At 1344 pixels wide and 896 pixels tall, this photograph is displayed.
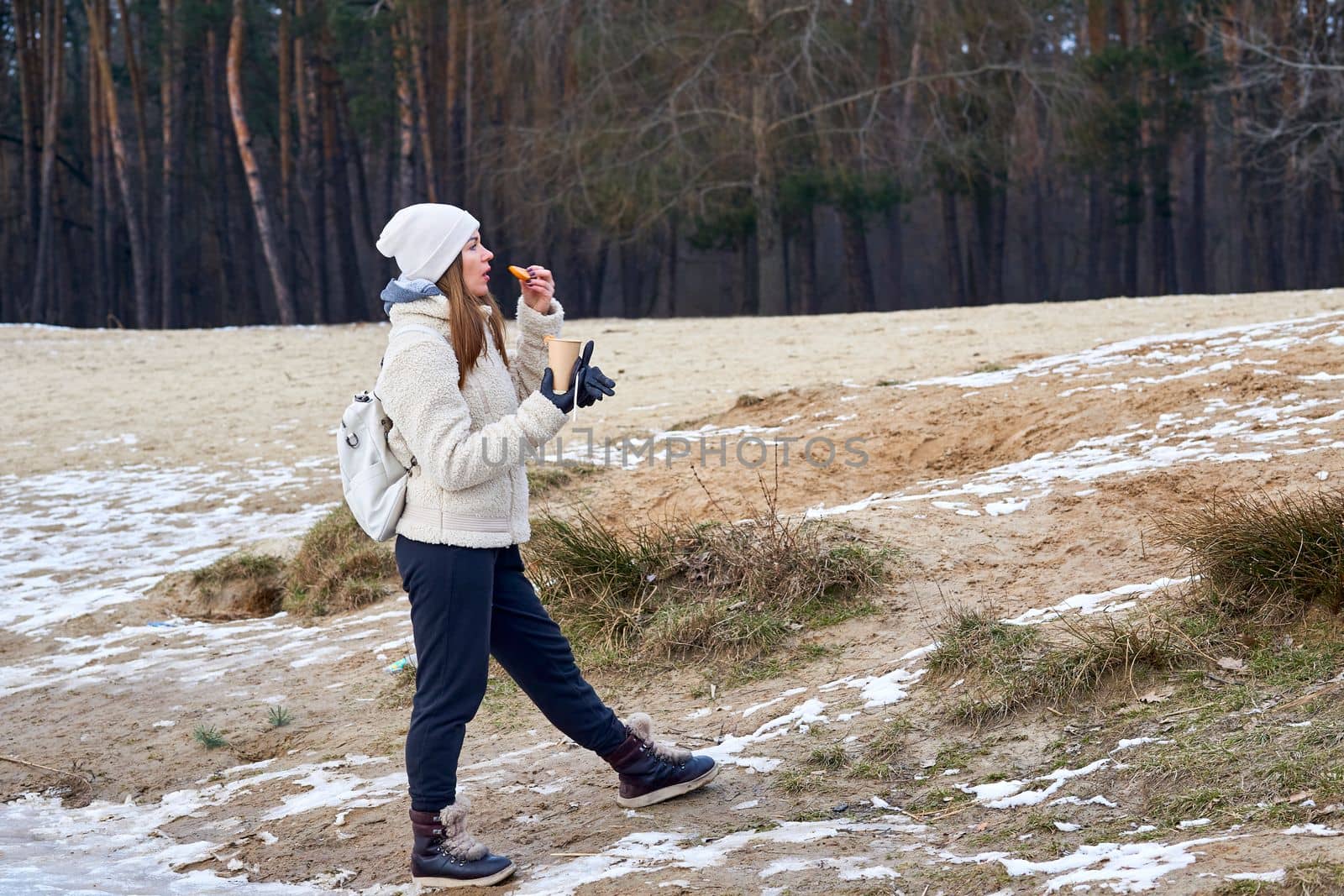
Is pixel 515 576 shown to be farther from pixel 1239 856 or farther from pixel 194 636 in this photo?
pixel 194 636

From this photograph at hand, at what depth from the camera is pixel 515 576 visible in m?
3.79

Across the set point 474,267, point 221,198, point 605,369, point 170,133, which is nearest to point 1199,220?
point 605,369

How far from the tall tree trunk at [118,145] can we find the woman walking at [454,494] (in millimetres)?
26852

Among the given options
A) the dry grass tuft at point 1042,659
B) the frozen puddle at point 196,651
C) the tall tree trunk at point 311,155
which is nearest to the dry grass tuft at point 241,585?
the frozen puddle at point 196,651

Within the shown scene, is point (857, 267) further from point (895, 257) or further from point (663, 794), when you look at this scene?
point (663, 794)

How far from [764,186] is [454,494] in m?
21.2

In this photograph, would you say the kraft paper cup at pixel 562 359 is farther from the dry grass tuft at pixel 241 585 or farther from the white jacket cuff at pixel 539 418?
the dry grass tuft at pixel 241 585

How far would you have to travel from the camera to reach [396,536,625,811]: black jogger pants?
3543 mm

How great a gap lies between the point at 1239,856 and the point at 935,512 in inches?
131

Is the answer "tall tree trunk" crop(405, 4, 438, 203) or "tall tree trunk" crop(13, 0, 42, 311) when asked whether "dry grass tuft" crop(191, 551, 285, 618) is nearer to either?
"tall tree trunk" crop(405, 4, 438, 203)

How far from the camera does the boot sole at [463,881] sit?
3.62m

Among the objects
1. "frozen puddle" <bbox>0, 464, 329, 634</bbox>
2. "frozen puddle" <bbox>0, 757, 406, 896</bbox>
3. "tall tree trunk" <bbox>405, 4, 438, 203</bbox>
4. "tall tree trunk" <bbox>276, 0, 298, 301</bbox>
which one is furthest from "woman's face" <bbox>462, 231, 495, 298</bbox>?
"tall tree trunk" <bbox>276, 0, 298, 301</bbox>

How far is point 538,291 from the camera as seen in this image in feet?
12.8

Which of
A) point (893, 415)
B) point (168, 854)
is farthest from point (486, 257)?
point (893, 415)
